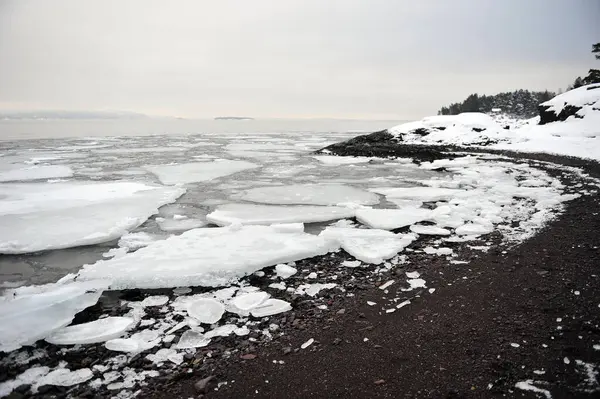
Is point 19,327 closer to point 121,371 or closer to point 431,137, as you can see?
point 121,371

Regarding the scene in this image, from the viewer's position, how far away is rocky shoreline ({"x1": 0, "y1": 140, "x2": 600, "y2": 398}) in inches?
116

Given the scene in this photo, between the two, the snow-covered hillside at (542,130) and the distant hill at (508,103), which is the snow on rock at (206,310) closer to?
the snow-covered hillside at (542,130)

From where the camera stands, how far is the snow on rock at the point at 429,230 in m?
6.88

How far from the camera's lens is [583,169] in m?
14.1

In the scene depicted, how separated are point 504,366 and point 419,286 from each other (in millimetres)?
1691

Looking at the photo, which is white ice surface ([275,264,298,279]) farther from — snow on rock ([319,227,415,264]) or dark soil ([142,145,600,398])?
snow on rock ([319,227,415,264])

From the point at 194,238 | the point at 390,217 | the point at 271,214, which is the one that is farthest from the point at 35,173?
the point at 390,217

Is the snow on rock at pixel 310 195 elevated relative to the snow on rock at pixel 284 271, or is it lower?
elevated

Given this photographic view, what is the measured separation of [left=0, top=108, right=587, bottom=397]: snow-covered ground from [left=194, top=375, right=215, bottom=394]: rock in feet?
1.47

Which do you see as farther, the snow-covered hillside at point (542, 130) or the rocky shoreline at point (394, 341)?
the snow-covered hillside at point (542, 130)

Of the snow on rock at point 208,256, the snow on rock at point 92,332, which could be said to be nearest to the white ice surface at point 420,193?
the snow on rock at point 208,256

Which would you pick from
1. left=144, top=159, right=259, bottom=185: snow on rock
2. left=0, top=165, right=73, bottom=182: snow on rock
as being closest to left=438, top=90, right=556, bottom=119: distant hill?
left=144, top=159, right=259, bottom=185: snow on rock

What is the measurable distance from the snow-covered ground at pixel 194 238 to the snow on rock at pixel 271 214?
38mm

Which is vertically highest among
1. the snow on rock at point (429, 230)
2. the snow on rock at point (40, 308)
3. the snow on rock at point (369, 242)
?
the snow on rock at point (429, 230)
